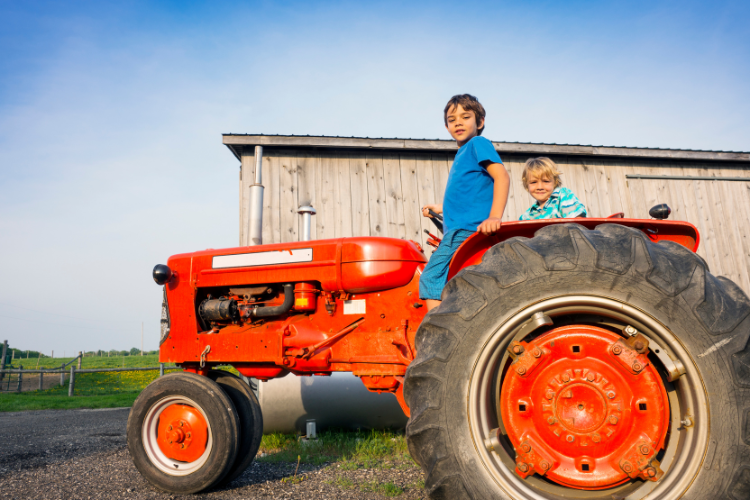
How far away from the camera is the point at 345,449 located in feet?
11.0

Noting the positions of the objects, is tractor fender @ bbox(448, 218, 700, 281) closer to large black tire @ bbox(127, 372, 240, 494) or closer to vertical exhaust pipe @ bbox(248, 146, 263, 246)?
large black tire @ bbox(127, 372, 240, 494)

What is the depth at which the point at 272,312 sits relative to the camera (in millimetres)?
2771

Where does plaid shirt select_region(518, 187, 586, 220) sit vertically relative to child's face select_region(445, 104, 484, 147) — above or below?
below

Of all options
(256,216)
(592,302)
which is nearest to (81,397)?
(256,216)

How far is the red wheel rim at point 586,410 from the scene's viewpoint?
4.74ft

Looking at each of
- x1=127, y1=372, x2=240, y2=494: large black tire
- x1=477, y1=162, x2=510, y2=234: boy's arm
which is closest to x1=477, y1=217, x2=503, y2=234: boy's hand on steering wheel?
x1=477, y1=162, x2=510, y2=234: boy's arm

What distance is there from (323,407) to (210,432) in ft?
4.96

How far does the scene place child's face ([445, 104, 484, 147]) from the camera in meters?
2.32

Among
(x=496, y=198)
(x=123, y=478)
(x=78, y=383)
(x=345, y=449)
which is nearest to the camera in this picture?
(x=496, y=198)

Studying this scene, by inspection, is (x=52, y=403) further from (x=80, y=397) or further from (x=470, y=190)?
(x=470, y=190)

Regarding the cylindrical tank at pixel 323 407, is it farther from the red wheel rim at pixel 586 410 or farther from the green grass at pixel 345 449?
the red wheel rim at pixel 586 410

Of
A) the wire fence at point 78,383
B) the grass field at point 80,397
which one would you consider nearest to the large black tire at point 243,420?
the grass field at point 80,397

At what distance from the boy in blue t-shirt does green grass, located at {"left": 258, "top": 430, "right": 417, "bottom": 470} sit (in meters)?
1.40

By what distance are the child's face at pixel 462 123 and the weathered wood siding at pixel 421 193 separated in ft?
12.5
